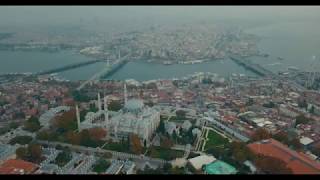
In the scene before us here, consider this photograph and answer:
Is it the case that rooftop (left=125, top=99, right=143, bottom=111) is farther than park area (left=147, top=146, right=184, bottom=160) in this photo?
Yes

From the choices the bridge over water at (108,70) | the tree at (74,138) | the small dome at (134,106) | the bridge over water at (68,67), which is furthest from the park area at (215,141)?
the bridge over water at (68,67)

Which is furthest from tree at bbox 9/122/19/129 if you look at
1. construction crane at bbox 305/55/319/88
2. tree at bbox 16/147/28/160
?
construction crane at bbox 305/55/319/88

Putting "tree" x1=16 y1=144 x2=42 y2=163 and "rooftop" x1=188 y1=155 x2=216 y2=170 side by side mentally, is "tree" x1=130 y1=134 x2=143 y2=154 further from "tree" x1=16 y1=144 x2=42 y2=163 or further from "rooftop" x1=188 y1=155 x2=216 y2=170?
"tree" x1=16 y1=144 x2=42 y2=163

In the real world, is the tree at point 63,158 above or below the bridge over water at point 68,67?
above

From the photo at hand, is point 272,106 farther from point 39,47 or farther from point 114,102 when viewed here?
point 39,47

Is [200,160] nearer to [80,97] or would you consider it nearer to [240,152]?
[240,152]

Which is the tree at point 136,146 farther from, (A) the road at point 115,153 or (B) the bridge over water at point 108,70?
(B) the bridge over water at point 108,70
